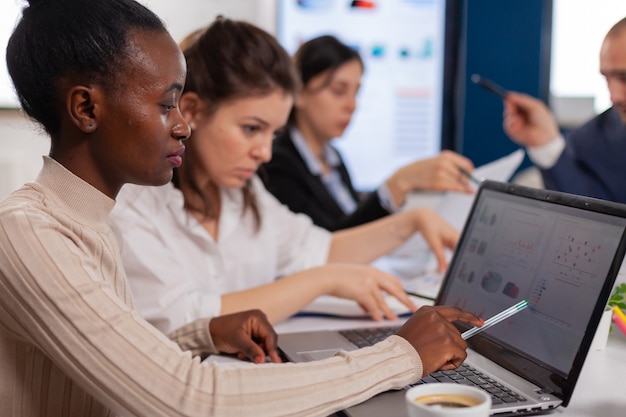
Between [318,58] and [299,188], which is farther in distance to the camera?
[318,58]

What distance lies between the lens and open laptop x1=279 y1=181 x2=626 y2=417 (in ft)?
2.63

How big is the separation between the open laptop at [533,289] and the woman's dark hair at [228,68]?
47cm

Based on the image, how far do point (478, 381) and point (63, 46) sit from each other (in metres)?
0.56

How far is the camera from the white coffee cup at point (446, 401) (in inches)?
23.3

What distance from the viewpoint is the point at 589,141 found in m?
1.66

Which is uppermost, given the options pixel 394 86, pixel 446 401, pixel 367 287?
pixel 394 86

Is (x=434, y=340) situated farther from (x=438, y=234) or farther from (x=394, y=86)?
(x=394, y=86)

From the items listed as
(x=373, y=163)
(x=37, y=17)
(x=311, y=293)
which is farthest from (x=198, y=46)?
(x=373, y=163)

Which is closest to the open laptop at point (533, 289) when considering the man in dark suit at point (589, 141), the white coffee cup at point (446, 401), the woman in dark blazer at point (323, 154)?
the white coffee cup at point (446, 401)

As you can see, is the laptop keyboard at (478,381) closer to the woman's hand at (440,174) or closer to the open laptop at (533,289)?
the open laptop at (533,289)

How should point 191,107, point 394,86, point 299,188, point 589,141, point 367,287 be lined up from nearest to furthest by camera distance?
point 367,287
point 191,107
point 589,141
point 299,188
point 394,86

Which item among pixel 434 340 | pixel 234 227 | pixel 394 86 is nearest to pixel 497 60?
pixel 394 86

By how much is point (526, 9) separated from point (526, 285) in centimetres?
233

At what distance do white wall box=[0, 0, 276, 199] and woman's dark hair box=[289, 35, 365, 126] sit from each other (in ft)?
1.54
